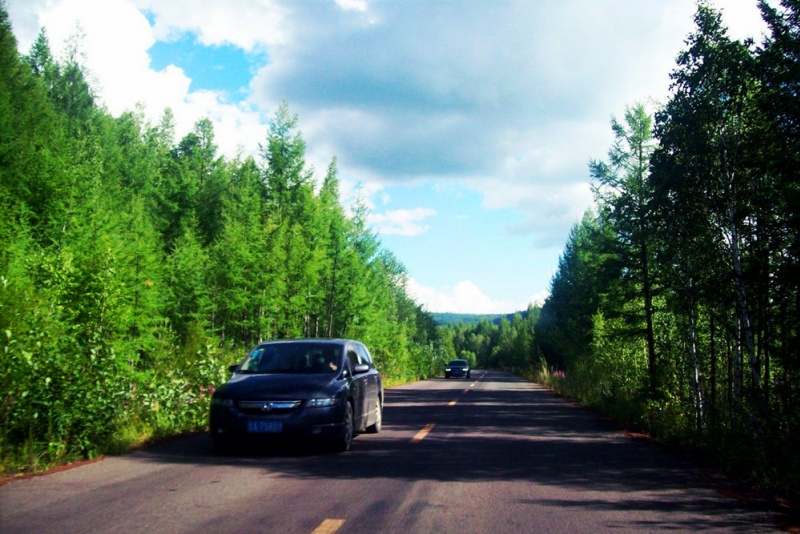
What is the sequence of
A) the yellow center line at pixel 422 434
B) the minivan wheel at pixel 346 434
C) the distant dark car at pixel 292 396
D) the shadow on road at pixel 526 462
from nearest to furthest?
the shadow on road at pixel 526 462, the distant dark car at pixel 292 396, the minivan wheel at pixel 346 434, the yellow center line at pixel 422 434

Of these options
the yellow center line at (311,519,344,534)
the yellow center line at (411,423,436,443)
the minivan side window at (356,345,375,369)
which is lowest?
the yellow center line at (411,423,436,443)

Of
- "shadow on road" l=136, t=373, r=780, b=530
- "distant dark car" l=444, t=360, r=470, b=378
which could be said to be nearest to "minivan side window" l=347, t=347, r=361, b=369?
"shadow on road" l=136, t=373, r=780, b=530

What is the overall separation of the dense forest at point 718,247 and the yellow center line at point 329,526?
477 centimetres

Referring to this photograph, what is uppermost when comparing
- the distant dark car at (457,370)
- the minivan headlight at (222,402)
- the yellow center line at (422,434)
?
the minivan headlight at (222,402)

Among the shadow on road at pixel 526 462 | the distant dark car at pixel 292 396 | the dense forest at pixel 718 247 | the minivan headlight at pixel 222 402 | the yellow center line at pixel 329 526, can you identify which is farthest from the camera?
the minivan headlight at pixel 222 402

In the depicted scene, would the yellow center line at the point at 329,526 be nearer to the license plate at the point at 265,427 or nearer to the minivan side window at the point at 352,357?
the license plate at the point at 265,427

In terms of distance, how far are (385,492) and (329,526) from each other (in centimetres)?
145

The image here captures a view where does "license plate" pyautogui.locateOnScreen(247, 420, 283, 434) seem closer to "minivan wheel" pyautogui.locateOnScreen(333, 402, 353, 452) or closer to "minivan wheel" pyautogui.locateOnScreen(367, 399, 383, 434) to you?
"minivan wheel" pyautogui.locateOnScreen(333, 402, 353, 452)

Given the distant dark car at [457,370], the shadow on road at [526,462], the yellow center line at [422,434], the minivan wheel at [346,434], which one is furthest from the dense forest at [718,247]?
the distant dark car at [457,370]

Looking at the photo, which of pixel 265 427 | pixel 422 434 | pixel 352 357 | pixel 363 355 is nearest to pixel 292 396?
pixel 265 427

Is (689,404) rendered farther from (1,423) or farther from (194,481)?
(1,423)

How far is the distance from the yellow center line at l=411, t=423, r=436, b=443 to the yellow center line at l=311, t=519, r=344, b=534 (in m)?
5.62

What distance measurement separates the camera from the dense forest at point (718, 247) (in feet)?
26.9

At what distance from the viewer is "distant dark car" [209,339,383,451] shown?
8.70 metres
